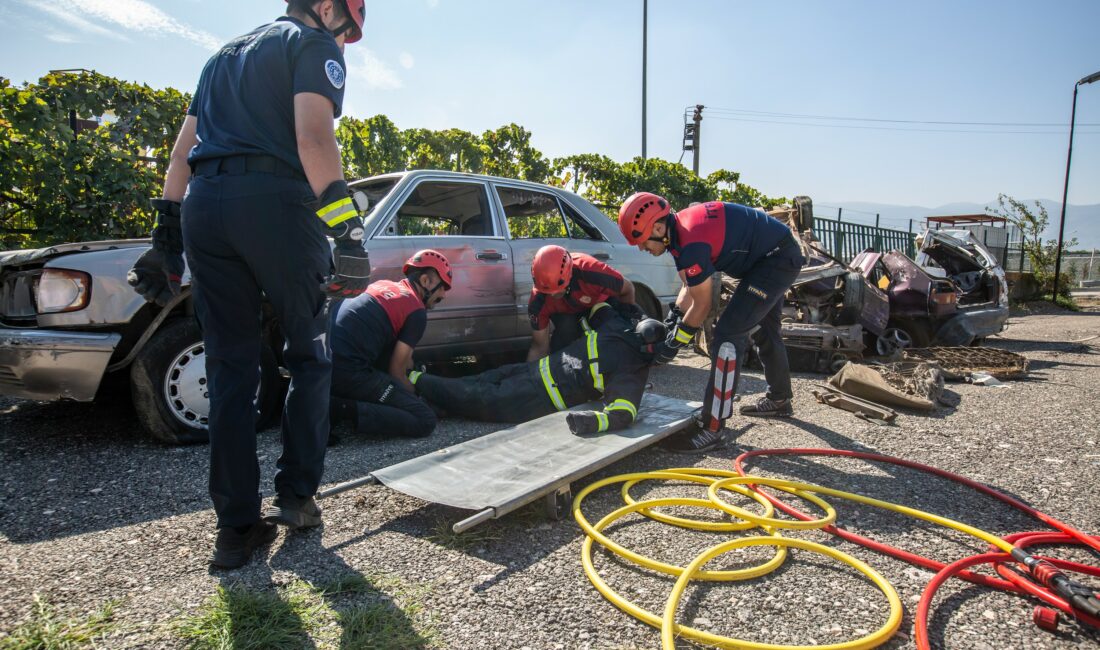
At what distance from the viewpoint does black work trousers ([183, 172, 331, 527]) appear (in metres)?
2.02

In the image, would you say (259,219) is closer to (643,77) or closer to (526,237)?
(526,237)

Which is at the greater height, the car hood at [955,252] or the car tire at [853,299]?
the car hood at [955,252]

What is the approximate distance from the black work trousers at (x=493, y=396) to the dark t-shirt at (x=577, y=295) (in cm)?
68

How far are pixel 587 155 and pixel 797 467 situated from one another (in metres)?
9.48

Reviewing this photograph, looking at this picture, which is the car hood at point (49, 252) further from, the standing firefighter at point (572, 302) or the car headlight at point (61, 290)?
the standing firefighter at point (572, 302)

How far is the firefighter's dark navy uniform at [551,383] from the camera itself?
3891mm

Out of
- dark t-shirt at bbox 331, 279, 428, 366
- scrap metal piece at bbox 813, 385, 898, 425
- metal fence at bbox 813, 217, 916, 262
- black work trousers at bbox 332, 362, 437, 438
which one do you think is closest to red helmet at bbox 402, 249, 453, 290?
dark t-shirt at bbox 331, 279, 428, 366

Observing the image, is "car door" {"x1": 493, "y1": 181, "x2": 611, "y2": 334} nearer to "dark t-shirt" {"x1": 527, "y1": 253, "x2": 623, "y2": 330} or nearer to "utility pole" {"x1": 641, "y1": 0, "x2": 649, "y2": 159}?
"dark t-shirt" {"x1": 527, "y1": 253, "x2": 623, "y2": 330}

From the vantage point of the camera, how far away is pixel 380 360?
4109 mm

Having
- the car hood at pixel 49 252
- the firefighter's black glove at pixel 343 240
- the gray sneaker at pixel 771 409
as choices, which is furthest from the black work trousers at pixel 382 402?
the gray sneaker at pixel 771 409

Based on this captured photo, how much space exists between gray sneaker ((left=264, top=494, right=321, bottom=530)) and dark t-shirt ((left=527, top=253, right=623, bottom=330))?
2581 millimetres

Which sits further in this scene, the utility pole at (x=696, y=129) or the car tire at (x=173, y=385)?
the utility pole at (x=696, y=129)

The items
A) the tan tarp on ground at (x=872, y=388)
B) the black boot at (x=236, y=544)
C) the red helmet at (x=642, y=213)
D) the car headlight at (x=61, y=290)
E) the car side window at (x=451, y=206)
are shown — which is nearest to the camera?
the black boot at (x=236, y=544)

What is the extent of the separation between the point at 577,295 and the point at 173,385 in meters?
2.65
